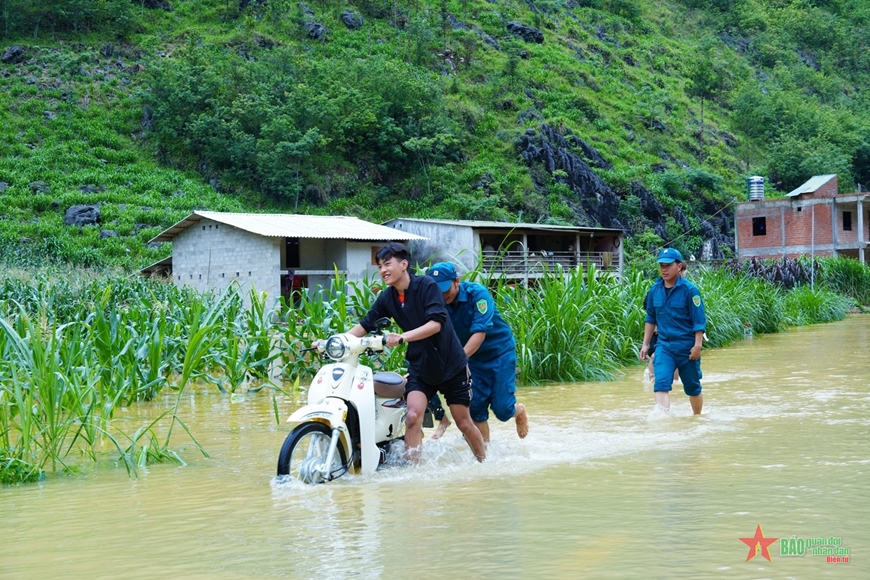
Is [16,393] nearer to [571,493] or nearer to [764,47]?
[571,493]

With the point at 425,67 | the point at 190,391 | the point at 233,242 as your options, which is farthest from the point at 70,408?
the point at 425,67

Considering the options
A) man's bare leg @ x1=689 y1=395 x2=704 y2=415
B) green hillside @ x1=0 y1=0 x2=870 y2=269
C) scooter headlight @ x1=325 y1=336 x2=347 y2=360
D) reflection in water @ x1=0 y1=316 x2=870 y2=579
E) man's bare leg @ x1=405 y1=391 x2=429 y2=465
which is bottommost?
reflection in water @ x1=0 y1=316 x2=870 y2=579

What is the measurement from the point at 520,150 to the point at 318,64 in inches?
518

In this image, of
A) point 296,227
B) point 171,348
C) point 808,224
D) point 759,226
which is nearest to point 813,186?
point 808,224

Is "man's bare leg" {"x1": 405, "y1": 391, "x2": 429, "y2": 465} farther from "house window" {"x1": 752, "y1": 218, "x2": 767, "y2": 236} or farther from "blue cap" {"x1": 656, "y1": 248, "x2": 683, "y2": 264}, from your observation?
"house window" {"x1": 752, "y1": 218, "x2": 767, "y2": 236}

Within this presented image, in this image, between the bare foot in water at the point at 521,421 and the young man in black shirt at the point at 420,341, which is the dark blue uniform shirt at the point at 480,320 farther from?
the bare foot in water at the point at 521,421

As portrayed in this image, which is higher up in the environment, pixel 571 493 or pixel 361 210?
pixel 361 210

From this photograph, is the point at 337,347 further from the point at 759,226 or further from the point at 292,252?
the point at 759,226

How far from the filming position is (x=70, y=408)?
20.2 ft

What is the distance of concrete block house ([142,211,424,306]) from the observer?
94.1 ft

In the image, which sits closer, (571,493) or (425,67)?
(571,493)

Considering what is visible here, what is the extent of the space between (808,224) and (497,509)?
138ft

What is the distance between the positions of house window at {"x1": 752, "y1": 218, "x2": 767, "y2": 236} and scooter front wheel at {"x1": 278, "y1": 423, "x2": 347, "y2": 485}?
43.4 metres

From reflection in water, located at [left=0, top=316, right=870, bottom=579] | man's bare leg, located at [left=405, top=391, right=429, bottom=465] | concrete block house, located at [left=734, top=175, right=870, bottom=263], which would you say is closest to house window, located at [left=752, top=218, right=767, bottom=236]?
concrete block house, located at [left=734, top=175, right=870, bottom=263]
